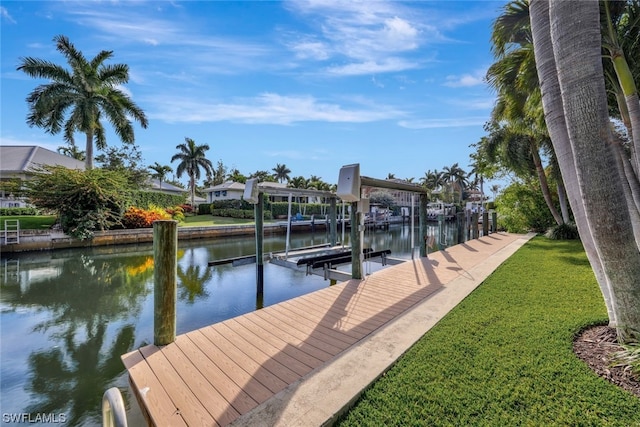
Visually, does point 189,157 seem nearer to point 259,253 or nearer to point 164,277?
point 259,253

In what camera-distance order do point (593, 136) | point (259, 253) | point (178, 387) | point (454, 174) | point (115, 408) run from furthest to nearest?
point (454, 174)
point (259, 253)
point (178, 387)
point (593, 136)
point (115, 408)

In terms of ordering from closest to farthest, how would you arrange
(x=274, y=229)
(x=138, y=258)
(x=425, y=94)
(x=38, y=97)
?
(x=425, y=94)
(x=138, y=258)
(x=38, y=97)
(x=274, y=229)

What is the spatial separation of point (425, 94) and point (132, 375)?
942 centimetres

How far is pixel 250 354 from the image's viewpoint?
2973 mm

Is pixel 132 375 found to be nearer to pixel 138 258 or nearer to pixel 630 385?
pixel 630 385

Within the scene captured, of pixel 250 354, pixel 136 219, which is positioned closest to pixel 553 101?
pixel 250 354

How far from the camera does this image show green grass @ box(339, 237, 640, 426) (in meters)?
1.96

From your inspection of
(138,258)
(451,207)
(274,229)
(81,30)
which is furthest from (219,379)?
(451,207)

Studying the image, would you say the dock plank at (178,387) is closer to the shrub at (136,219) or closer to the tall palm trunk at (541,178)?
the tall palm trunk at (541,178)

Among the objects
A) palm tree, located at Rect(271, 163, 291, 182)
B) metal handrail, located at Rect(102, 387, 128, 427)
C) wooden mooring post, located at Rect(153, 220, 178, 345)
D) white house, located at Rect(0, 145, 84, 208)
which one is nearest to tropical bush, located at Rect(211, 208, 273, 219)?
white house, located at Rect(0, 145, 84, 208)

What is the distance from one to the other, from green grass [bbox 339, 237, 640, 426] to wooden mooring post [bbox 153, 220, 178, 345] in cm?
223

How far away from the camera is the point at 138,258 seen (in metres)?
12.4

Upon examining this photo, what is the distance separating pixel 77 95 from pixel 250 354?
22.8 m

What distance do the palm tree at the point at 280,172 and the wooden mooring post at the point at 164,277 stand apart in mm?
58594
